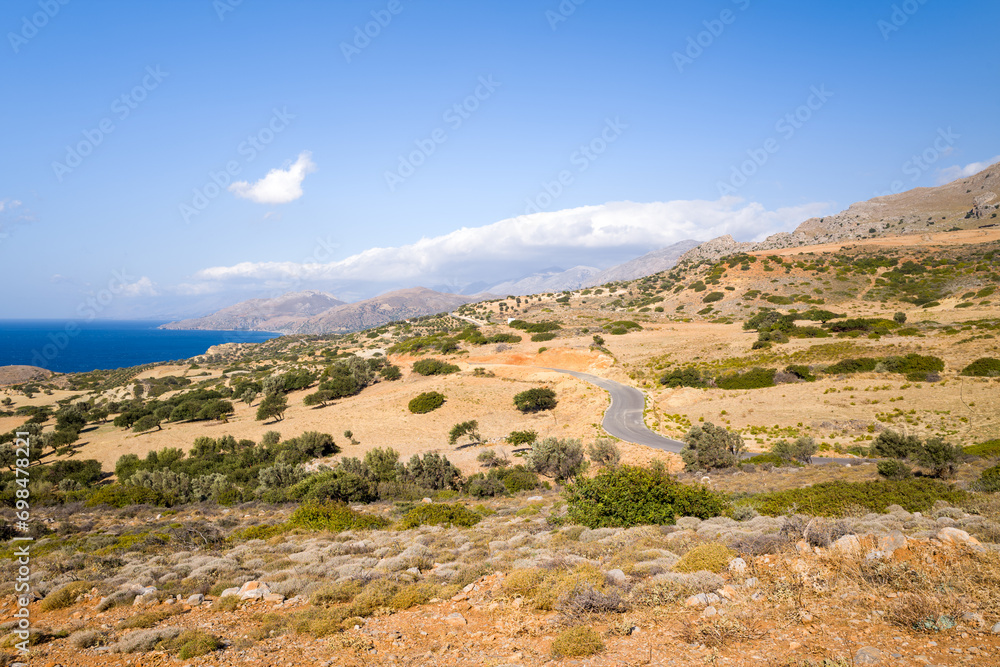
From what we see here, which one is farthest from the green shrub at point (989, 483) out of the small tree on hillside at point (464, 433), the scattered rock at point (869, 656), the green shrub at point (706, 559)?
Result: the small tree on hillside at point (464, 433)

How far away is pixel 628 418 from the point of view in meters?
28.3

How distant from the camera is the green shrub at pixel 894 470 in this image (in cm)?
1428

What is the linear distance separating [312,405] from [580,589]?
3904 cm

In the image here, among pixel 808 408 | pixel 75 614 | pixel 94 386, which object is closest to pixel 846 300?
pixel 808 408

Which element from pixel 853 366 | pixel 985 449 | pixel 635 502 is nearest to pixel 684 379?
pixel 853 366

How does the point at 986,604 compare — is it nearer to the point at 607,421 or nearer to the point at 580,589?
the point at 580,589

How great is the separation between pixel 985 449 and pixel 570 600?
68.9ft

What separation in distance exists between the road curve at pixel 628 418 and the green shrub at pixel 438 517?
1357cm

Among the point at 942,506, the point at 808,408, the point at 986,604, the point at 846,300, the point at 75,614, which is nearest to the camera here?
the point at 986,604

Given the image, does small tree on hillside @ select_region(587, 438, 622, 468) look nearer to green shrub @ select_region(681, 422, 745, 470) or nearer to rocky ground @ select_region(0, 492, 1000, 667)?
green shrub @ select_region(681, 422, 745, 470)

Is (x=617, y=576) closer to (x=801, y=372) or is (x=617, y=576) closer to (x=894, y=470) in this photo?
(x=894, y=470)

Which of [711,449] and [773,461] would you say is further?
[711,449]

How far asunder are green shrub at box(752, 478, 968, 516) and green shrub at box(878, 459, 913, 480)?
6.07 feet

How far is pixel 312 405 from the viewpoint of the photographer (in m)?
40.5
